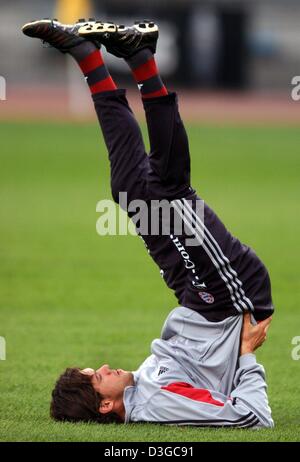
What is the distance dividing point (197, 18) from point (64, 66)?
483cm

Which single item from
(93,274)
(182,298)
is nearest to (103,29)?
(182,298)

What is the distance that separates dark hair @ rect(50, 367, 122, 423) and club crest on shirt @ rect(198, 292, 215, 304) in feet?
2.56

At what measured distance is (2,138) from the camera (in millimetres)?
Answer: 22922

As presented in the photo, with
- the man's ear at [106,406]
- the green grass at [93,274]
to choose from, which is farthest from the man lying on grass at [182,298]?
the green grass at [93,274]

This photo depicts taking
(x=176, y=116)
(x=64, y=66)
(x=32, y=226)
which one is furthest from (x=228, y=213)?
(x=64, y=66)

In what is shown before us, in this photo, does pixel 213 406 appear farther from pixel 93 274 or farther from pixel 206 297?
pixel 93 274

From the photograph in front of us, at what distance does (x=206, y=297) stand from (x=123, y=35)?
1.50 m

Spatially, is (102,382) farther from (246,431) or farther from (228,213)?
(228,213)

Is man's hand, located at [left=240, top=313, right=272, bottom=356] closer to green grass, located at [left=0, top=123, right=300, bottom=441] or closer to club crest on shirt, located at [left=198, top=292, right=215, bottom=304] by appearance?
club crest on shirt, located at [left=198, top=292, right=215, bottom=304]

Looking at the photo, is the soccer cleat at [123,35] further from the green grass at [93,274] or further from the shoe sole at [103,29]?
the green grass at [93,274]

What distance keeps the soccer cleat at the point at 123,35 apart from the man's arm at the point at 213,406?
1.83 meters

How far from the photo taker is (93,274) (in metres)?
10.9

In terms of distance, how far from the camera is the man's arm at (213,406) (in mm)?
5586

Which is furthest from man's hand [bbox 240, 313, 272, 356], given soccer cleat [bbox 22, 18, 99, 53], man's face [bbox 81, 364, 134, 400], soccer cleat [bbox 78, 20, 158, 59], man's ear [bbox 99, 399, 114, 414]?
soccer cleat [bbox 22, 18, 99, 53]
